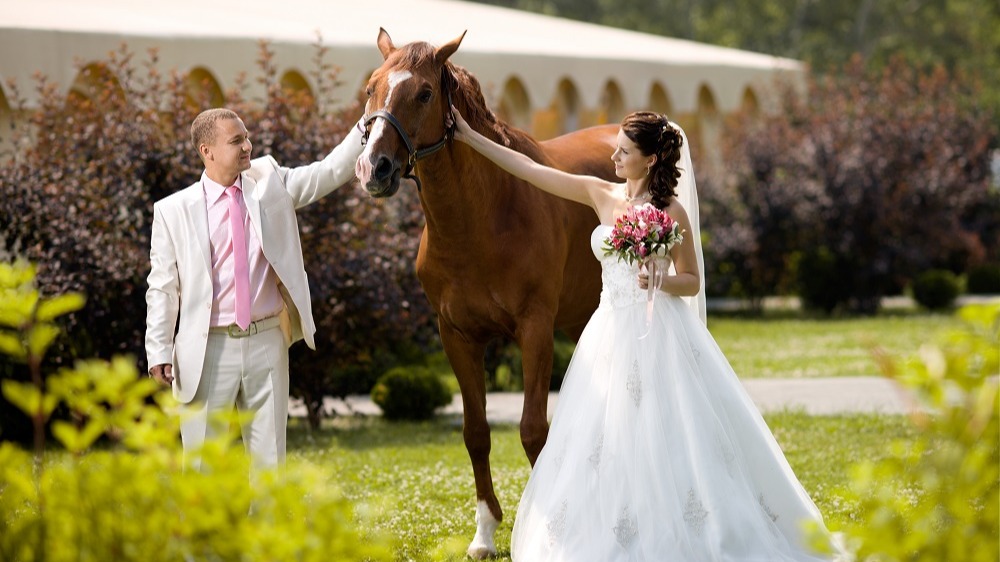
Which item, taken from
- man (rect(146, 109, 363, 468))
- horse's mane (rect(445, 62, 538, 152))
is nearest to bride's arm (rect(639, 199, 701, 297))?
horse's mane (rect(445, 62, 538, 152))

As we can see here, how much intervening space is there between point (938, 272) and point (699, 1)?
866 inches

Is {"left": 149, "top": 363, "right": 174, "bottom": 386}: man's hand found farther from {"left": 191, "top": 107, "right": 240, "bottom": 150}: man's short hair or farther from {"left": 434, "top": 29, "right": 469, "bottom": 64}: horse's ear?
{"left": 434, "top": 29, "right": 469, "bottom": 64}: horse's ear

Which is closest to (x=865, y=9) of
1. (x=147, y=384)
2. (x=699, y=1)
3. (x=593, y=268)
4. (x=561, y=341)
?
(x=699, y=1)

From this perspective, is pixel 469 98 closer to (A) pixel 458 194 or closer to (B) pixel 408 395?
(A) pixel 458 194

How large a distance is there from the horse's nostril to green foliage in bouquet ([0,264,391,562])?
2074 millimetres

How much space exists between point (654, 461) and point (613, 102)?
16.1 m

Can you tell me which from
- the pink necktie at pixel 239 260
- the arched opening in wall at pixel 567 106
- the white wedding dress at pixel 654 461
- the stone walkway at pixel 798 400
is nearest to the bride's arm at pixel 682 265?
the white wedding dress at pixel 654 461

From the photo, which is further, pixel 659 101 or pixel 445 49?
pixel 659 101

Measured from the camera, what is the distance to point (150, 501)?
2.74 metres

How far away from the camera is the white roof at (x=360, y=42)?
12062 mm

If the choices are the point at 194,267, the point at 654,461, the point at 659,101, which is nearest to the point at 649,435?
the point at 654,461

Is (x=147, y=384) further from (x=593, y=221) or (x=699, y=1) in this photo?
(x=699, y=1)

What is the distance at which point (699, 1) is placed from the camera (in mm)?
40250

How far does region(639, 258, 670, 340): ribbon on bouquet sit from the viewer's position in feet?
17.9
